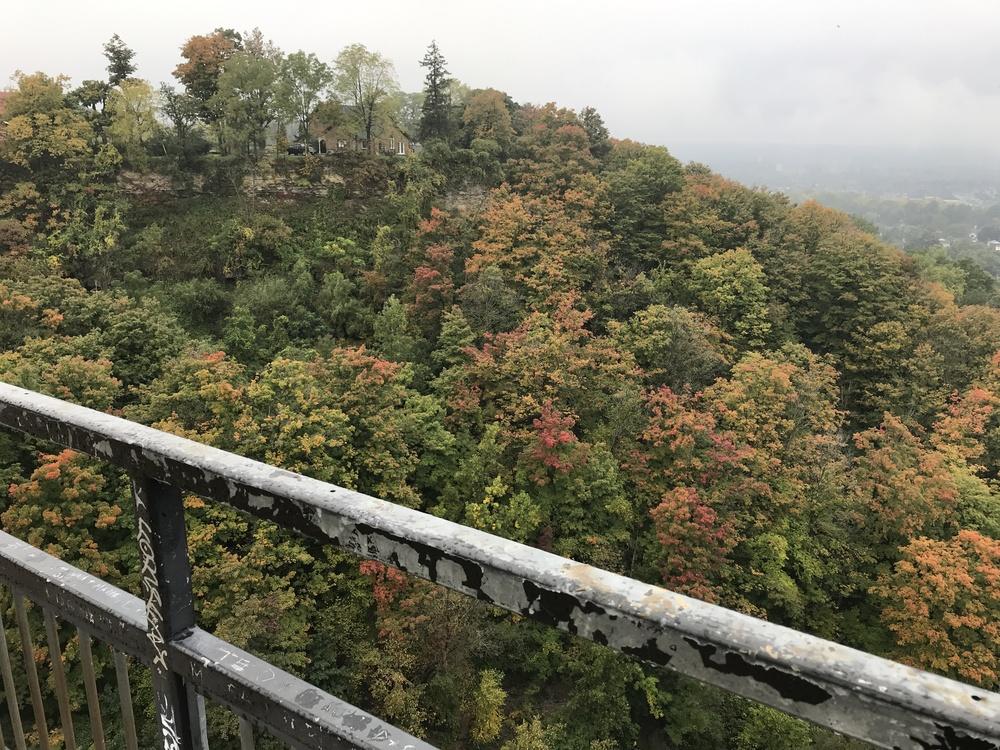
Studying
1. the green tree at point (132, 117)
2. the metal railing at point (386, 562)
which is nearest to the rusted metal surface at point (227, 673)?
the metal railing at point (386, 562)

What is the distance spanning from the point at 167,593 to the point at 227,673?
7.4 inches

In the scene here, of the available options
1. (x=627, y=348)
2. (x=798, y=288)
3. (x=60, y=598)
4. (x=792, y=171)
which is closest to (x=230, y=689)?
(x=60, y=598)

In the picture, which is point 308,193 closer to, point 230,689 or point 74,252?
point 74,252

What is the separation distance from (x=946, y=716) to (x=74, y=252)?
72.9 feet

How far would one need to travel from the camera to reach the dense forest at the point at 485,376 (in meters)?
10.8

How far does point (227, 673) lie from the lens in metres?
1.09

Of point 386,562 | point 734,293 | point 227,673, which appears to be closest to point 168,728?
point 227,673

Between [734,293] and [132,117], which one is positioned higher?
[132,117]

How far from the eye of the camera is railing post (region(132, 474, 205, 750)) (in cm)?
112

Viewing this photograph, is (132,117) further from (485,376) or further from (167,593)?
(167,593)

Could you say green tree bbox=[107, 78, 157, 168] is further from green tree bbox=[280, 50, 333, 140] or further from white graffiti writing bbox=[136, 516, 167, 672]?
white graffiti writing bbox=[136, 516, 167, 672]

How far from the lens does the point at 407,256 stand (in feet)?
63.0

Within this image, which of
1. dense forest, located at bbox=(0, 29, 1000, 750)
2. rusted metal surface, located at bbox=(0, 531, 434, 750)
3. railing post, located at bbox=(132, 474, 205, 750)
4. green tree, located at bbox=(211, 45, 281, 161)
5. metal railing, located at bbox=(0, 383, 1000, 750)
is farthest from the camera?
green tree, located at bbox=(211, 45, 281, 161)

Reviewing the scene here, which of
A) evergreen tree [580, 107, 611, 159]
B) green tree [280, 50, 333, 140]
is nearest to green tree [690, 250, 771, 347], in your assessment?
evergreen tree [580, 107, 611, 159]
